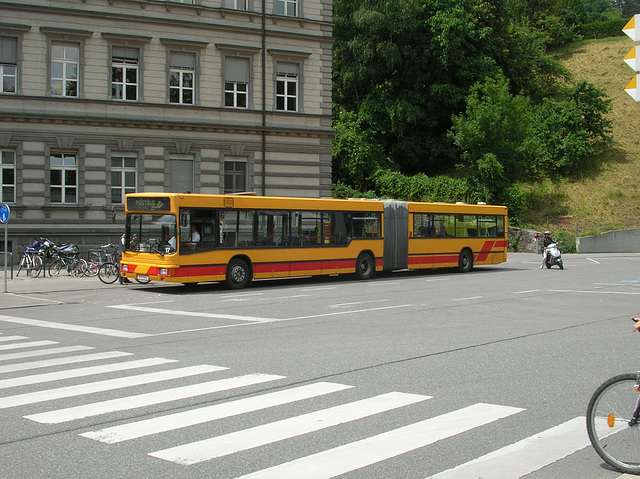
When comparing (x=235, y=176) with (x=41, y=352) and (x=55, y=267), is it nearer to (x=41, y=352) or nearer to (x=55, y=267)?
(x=55, y=267)

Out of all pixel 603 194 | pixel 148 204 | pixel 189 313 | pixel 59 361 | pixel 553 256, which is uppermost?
pixel 603 194

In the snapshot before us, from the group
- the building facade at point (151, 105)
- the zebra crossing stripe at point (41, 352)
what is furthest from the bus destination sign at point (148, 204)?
the zebra crossing stripe at point (41, 352)

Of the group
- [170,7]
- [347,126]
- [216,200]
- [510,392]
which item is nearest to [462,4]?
[347,126]

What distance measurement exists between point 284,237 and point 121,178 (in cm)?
1151

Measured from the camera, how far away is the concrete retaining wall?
48.3m

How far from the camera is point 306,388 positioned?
8.05 meters

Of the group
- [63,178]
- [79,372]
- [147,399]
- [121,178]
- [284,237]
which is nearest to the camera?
[147,399]

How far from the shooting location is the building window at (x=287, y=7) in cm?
3553

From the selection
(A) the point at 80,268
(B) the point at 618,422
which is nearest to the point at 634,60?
(B) the point at 618,422

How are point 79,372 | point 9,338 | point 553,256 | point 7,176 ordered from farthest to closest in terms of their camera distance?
point 553,256
point 7,176
point 9,338
point 79,372

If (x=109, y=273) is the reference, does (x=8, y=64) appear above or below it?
above

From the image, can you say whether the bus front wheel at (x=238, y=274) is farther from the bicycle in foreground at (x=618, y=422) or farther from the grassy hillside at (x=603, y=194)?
the grassy hillside at (x=603, y=194)

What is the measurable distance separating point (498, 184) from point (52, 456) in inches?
1742

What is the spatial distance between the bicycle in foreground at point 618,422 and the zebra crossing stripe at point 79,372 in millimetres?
5822
